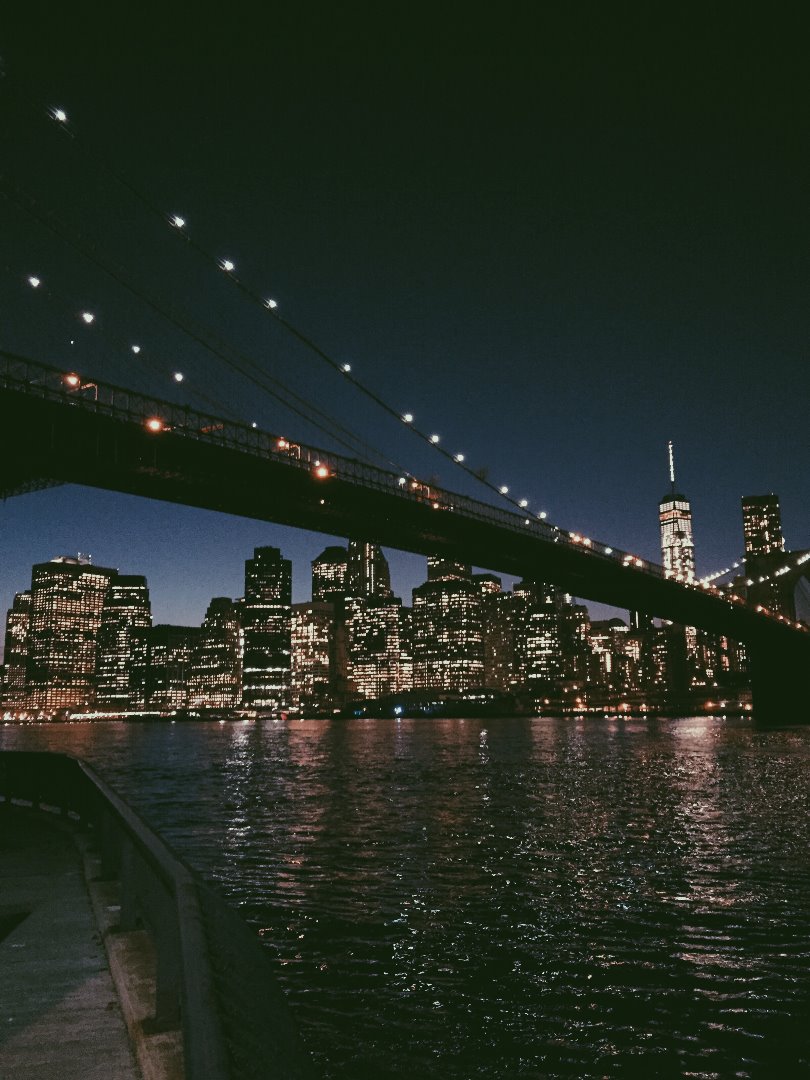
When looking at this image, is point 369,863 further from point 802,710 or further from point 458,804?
point 802,710

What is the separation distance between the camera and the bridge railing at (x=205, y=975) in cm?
249

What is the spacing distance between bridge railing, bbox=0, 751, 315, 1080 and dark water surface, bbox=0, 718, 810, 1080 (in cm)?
235

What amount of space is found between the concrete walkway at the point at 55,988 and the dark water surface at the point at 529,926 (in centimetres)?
204

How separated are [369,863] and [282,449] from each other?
128 feet

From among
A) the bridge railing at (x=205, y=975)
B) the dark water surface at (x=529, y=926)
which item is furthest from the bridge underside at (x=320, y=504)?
the bridge railing at (x=205, y=975)

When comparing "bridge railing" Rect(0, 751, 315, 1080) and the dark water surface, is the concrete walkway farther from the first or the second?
the dark water surface

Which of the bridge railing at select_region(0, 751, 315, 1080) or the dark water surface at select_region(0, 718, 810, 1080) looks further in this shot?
the dark water surface at select_region(0, 718, 810, 1080)

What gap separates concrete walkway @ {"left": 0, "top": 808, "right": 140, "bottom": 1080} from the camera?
3.89 metres

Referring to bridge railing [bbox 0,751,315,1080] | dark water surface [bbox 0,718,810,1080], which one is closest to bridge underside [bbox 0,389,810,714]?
dark water surface [bbox 0,718,810,1080]

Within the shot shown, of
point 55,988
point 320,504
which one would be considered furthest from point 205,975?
point 320,504

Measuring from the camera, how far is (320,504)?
183 feet

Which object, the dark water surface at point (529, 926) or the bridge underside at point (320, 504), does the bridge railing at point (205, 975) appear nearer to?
the dark water surface at point (529, 926)

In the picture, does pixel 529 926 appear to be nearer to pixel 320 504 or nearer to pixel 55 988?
pixel 55 988

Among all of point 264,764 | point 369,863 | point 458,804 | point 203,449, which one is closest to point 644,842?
point 369,863
